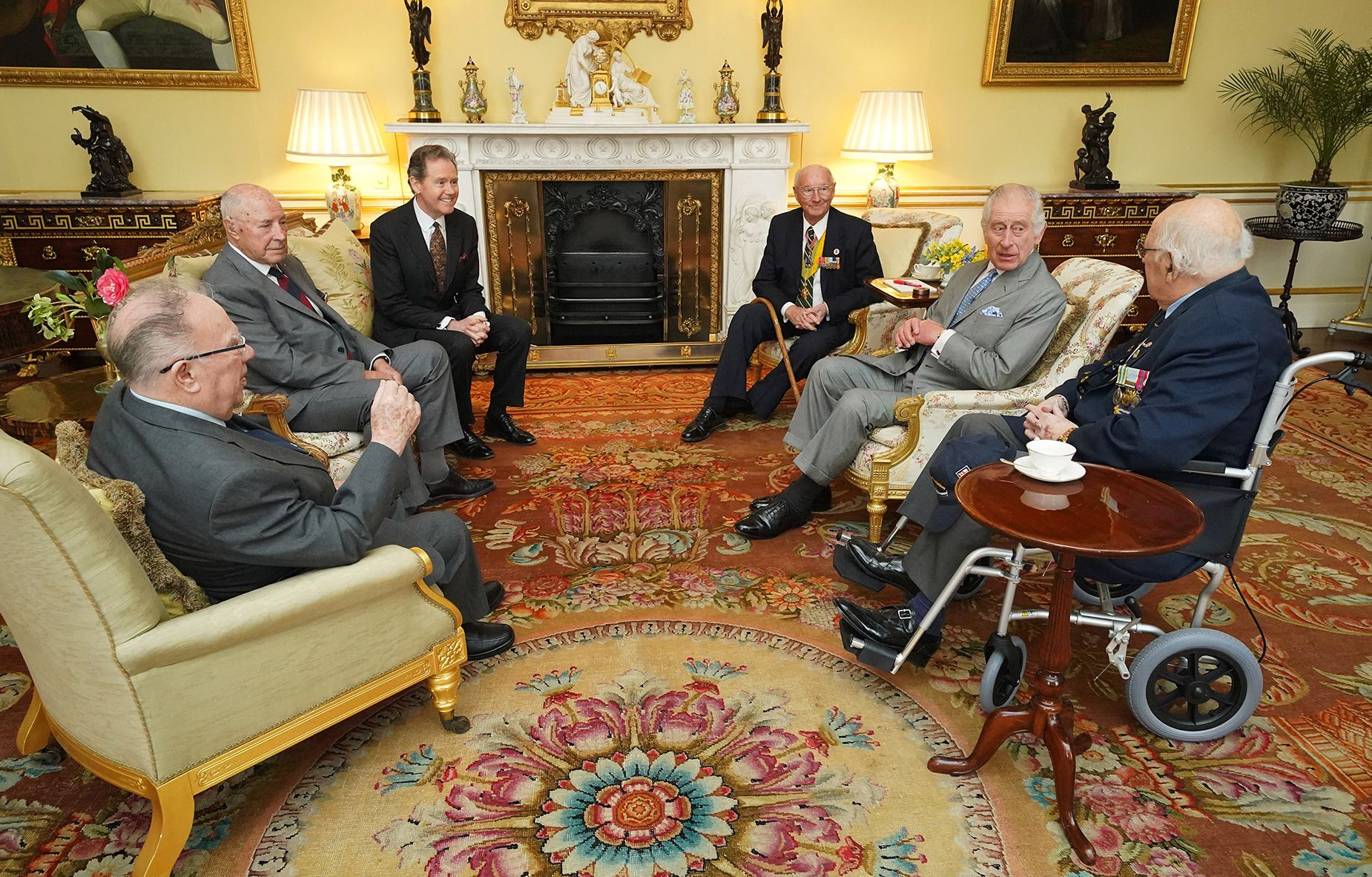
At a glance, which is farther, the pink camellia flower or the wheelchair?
the pink camellia flower

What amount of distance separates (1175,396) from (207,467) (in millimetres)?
2347

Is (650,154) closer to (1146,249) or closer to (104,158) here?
(104,158)

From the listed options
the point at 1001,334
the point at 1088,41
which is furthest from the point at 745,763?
the point at 1088,41

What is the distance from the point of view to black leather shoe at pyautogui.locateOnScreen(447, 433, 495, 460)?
431 centimetres

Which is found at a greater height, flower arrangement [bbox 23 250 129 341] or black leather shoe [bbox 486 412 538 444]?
flower arrangement [bbox 23 250 129 341]

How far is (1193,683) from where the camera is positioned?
2.35m

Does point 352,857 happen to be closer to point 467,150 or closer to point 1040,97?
point 467,150

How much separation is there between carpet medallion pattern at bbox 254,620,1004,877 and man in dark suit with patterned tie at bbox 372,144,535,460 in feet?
6.25

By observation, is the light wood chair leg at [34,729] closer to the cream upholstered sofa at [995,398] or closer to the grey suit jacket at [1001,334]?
the cream upholstered sofa at [995,398]

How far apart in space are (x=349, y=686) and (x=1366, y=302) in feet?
26.1

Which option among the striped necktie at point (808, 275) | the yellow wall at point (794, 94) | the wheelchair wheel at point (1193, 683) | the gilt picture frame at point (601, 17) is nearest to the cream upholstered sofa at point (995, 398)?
the wheelchair wheel at point (1193, 683)

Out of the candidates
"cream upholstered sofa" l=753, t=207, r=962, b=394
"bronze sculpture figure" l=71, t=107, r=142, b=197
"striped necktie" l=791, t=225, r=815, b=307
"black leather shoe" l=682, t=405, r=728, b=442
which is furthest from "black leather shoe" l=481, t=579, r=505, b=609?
"bronze sculpture figure" l=71, t=107, r=142, b=197

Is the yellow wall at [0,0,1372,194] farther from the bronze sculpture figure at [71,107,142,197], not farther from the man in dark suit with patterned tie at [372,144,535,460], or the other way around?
the man in dark suit with patterned tie at [372,144,535,460]

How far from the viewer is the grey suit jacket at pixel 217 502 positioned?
5.99 feet
